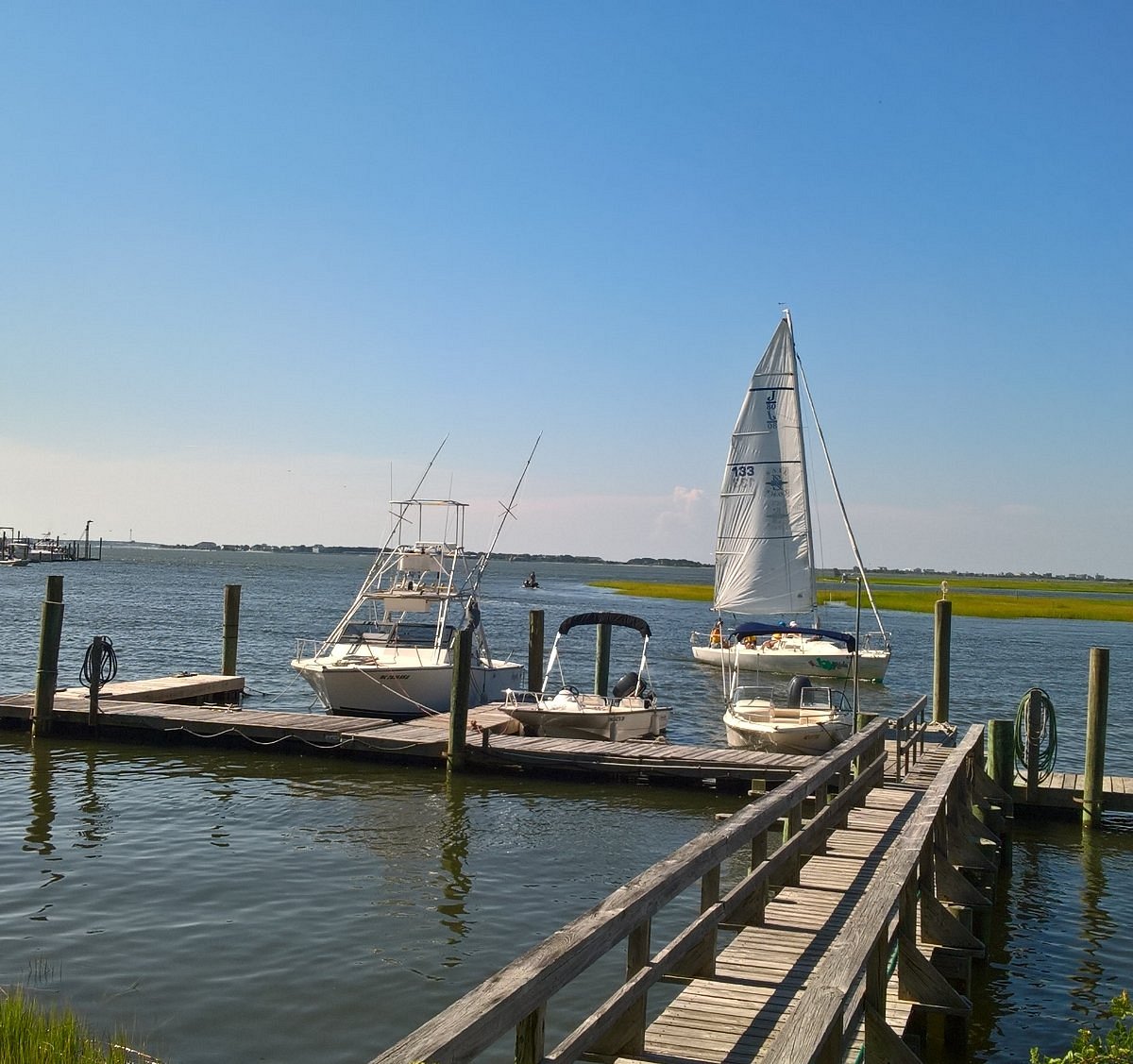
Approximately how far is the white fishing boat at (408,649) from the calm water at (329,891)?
4.26 metres

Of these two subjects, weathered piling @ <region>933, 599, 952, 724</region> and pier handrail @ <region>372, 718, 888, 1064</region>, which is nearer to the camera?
pier handrail @ <region>372, 718, 888, 1064</region>

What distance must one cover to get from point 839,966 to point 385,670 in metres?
21.9

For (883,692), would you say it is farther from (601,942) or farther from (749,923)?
(601,942)

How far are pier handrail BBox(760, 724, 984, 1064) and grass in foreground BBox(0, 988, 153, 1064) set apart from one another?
376 centimetres

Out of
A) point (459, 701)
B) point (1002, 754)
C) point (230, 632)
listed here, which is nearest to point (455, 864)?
point (459, 701)

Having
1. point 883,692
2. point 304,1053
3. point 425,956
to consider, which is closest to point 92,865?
point 425,956

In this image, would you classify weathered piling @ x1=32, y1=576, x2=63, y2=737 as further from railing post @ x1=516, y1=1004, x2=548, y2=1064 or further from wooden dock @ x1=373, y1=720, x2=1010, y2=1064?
railing post @ x1=516, y1=1004, x2=548, y2=1064

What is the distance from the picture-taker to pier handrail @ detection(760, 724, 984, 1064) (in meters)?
5.25

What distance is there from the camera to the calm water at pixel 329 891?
35.6ft

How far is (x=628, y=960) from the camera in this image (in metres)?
6.29

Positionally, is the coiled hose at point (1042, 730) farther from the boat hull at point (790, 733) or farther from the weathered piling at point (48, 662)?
the weathered piling at point (48, 662)

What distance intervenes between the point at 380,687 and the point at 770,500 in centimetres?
1784

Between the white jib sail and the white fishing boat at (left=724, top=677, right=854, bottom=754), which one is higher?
the white jib sail

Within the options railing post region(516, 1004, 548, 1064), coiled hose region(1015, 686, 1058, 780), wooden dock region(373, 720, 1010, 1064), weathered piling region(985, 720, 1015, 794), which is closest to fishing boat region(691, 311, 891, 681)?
Result: coiled hose region(1015, 686, 1058, 780)
